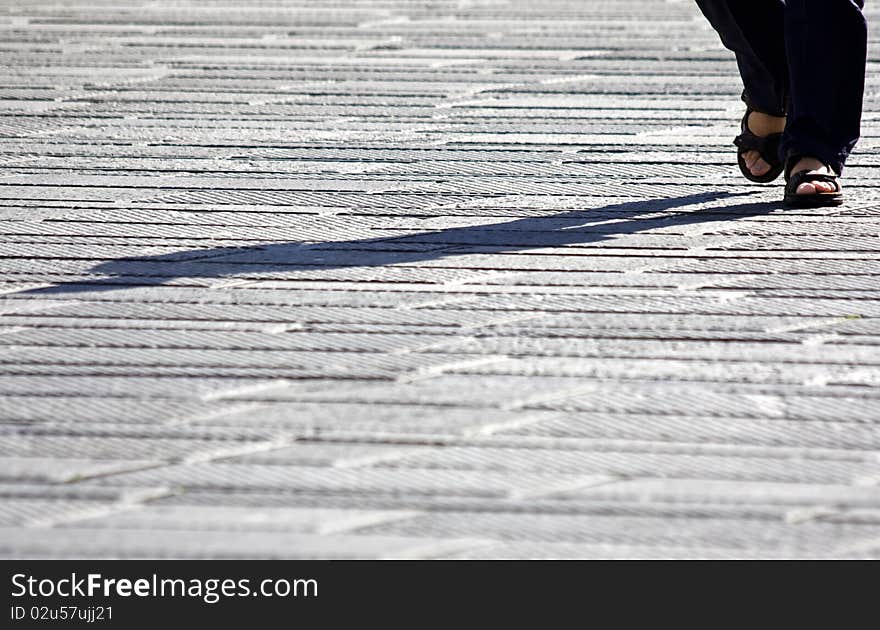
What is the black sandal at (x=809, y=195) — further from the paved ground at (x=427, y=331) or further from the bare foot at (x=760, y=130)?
the bare foot at (x=760, y=130)

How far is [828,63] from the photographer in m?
3.34

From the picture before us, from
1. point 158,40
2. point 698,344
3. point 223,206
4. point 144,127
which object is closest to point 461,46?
point 158,40

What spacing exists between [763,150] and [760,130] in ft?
0.17

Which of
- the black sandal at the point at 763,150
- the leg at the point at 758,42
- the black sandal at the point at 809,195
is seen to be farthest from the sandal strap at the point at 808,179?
the leg at the point at 758,42

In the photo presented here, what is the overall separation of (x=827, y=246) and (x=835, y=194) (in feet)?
1.17

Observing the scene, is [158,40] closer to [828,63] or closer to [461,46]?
[461,46]

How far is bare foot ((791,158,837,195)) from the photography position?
3354 mm

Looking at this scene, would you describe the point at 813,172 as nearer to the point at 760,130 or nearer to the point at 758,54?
the point at 760,130

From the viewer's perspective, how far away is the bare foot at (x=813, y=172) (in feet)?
11.0

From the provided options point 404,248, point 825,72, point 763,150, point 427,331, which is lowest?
point 427,331

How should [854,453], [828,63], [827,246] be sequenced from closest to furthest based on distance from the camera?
[854,453]
[827,246]
[828,63]

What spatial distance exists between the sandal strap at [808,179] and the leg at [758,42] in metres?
0.28

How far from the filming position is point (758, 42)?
3535mm

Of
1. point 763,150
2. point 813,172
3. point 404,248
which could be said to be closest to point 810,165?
point 813,172
